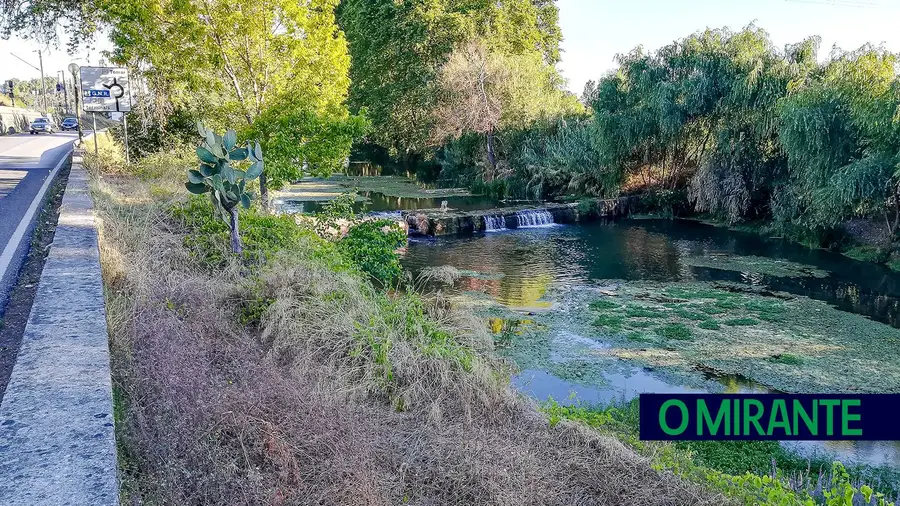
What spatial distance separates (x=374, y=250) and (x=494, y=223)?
10.3 metres

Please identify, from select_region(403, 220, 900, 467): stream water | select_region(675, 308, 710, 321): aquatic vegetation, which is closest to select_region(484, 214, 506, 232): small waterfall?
select_region(403, 220, 900, 467): stream water

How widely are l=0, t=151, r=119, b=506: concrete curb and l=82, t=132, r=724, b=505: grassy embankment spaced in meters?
0.27

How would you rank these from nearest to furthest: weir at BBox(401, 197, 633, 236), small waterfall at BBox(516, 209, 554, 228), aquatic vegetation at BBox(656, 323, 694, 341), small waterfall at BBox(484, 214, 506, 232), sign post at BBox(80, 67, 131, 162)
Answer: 1. aquatic vegetation at BBox(656, 323, 694, 341)
2. sign post at BBox(80, 67, 131, 162)
3. weir at BBox(401, 197, 633, 236)
4. small waterfall at BBox(484, 214, 506, 232)
5. small waterfall at BBox(516, 209, 554, 228)

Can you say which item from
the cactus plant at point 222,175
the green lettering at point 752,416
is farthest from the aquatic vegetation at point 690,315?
the green lettering at point 752,416

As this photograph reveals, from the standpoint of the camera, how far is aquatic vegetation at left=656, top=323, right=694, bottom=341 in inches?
367

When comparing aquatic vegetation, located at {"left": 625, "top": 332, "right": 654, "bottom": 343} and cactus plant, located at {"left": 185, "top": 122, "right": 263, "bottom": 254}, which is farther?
aquatic vegetation, located at {"left": 625, "top": 332, "right": 654, "bottom": 343}

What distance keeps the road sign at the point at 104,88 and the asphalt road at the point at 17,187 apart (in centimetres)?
A: 187

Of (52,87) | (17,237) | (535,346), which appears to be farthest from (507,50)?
(52,87)

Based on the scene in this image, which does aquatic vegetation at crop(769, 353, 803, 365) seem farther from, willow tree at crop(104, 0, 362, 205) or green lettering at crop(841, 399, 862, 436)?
willow tree at crop(104, 0, 362, 205)

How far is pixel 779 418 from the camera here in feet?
11.0

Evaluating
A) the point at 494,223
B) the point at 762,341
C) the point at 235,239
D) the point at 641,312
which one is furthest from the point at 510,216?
the point at 235,239

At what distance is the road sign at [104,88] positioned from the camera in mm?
13766

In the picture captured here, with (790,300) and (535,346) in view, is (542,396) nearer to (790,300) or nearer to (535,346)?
(535,346)

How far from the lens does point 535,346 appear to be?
899 centimetres
